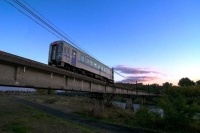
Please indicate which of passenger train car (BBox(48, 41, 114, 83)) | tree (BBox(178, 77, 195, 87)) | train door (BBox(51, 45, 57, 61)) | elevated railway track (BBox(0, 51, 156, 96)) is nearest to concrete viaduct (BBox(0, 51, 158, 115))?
elevated railway track (BBox(0, 51, 156, 96))

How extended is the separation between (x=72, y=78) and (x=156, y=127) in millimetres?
10546

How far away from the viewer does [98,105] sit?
1351 inches

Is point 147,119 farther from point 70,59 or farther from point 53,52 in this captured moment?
point 53,52

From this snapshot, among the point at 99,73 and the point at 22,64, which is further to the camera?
the point at 99,73

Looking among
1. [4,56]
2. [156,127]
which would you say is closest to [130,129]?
[156,127]

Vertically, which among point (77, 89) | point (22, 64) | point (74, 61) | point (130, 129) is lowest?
point (130, 129)

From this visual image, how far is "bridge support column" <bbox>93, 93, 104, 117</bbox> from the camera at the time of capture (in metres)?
33.0

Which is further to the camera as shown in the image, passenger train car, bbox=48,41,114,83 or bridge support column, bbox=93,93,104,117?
bridge support column, bbox=93,93,104,117

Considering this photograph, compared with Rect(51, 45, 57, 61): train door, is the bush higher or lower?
lower

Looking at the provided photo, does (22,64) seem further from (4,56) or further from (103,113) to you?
(103,113)

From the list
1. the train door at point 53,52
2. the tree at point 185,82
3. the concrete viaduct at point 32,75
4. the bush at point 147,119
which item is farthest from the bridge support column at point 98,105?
the tree at point 185,82

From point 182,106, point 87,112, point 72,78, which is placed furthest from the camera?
point 87,112

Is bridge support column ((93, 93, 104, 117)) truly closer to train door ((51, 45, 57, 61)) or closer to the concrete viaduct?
the concrete viaduct

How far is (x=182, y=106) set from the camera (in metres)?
22.8
